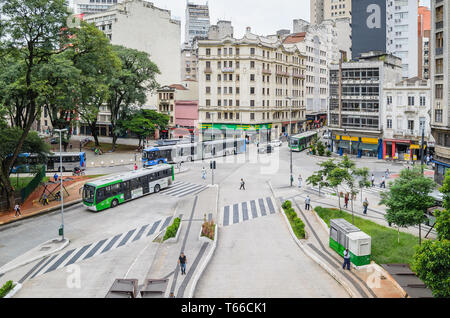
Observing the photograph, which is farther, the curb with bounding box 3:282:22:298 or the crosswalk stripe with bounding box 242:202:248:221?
the crosswalk stripe with bounding box 242:202:248:221

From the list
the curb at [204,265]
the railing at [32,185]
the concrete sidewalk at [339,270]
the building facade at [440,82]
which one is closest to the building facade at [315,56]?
the building facade at [440,82]

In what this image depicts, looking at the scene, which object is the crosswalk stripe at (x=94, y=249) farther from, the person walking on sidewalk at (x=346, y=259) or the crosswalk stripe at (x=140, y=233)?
the person walking on sidewalk at (x=346, y=259)

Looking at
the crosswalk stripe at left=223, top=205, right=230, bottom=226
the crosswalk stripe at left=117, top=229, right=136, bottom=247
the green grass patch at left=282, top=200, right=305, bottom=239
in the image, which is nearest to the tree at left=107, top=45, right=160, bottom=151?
the crosswalk stripe at left=223, top=205, right=230, bottom=226

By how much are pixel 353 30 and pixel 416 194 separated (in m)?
72.7

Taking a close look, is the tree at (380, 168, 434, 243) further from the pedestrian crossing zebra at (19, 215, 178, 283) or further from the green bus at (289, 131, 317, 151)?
the green bus at (289, 131, 317, 151)

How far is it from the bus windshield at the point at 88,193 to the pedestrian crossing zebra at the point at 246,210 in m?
12.0

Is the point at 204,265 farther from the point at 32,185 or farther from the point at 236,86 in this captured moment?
the point at 236,86

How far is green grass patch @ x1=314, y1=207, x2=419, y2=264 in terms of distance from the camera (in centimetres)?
2339

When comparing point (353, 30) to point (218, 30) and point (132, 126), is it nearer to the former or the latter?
point (218, 30)

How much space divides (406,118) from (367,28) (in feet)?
122

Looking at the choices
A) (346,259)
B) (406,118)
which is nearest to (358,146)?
(406,118)

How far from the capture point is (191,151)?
63750mm

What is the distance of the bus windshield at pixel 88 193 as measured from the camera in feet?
119

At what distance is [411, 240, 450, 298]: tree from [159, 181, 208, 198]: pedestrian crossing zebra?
28.8m
